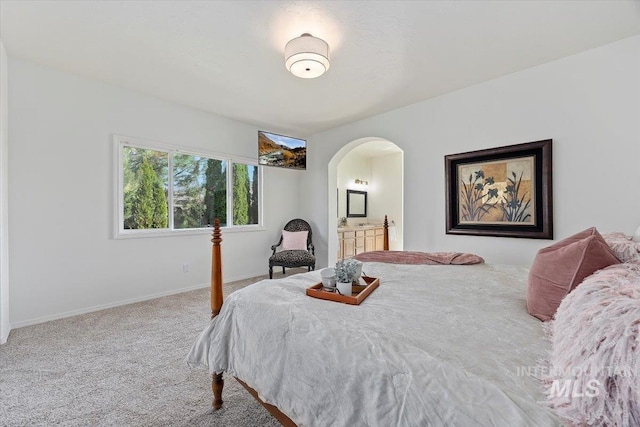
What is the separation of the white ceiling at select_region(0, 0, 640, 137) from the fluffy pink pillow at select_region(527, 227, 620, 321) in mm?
1779

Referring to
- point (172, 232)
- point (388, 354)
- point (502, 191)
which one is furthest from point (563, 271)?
point (172, 232)

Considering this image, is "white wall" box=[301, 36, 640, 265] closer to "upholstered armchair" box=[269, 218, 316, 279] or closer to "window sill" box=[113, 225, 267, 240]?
"upholstered armchair" box=[269, 218, 316, 279]

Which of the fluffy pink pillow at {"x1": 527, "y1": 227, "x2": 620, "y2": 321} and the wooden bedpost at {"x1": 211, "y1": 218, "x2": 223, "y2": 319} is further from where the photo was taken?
the wooden bedpost at {"x1": 211, "y1": 218, "x2": 223, "y2": 319}

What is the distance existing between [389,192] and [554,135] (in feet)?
13.4

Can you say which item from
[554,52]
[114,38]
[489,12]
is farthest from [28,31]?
[554,52]

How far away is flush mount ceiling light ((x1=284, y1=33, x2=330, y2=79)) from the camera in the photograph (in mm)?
2215

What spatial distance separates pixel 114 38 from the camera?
2359mm

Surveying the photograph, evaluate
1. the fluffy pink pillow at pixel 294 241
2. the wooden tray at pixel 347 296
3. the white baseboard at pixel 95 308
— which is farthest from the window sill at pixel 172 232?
the wooden tray at pixel 347 296

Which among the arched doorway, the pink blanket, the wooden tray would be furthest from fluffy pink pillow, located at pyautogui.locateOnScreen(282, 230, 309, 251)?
the wooden tray

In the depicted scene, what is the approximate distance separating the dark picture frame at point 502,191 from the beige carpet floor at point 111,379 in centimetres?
285

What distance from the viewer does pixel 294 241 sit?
4.70 meters

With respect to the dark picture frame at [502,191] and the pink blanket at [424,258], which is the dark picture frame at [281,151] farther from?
the pink blanket at [424,258]

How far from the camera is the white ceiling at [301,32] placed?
79.5 inches

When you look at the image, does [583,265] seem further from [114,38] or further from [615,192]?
[114,38]
